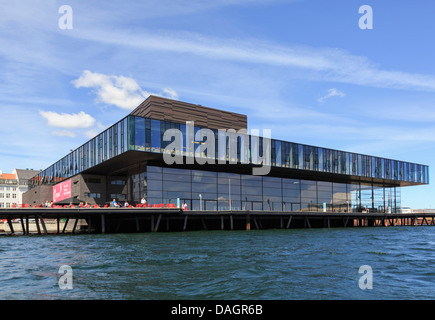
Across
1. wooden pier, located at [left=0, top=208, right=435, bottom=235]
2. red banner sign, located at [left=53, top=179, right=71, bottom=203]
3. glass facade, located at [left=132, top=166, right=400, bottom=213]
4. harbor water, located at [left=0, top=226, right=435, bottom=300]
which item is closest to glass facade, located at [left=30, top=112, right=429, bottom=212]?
glass facade, located at [left=132, top=166, right=400, bottom=213]

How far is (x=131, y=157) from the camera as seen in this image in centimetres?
4506

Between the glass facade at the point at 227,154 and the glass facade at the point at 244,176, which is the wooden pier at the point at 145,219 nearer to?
the glass facade at the point at 244,176

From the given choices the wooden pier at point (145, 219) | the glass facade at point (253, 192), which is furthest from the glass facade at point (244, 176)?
the wooden pier at point (145, 219)

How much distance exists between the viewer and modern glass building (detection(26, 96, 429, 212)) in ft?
149

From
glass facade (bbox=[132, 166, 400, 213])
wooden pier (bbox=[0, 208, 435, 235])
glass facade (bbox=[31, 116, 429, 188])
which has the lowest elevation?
wooden pier (bbox=[0, 208, 435, 235])

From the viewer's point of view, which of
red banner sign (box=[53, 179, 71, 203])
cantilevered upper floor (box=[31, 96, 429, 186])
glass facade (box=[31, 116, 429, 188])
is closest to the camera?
glass facade (box=[31, 116, 429, 188])

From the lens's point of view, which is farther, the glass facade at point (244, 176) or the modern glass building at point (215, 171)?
the modern glass building at point (215, 171)

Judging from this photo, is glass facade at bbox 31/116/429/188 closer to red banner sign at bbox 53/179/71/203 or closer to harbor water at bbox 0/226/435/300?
red banner sign at bbox 53/179/71/203

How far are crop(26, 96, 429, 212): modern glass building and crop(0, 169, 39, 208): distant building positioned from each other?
63423mm

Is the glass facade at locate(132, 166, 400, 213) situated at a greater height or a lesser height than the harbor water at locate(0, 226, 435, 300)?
greater

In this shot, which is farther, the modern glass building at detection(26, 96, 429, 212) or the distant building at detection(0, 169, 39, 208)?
the distant building at detection(0, 169, 39, 208)

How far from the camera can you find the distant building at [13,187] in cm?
12558

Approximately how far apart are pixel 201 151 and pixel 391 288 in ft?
120
